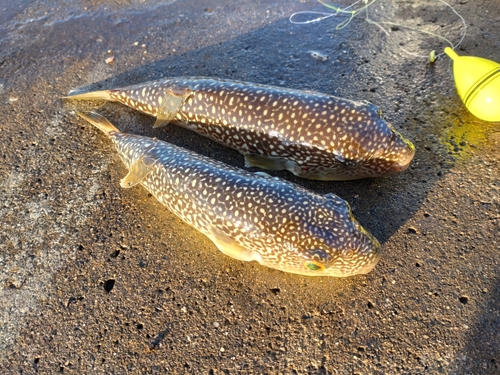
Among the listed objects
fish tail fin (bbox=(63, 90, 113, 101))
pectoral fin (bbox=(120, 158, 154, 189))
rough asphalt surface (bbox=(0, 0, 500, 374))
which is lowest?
rough asphalt surface (bbox=(0, 0, 500, 374))

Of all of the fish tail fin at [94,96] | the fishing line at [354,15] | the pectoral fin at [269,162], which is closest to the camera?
the pectoral fin at [269,162]

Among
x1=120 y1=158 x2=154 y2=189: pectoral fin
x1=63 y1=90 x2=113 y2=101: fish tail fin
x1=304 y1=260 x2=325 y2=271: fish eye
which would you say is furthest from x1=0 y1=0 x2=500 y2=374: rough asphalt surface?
x1=304 y1=260 x2=325 y2=271: fish eye

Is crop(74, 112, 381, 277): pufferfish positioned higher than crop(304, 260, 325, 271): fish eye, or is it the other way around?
crop(74, 112, 381, 277): pufferfish

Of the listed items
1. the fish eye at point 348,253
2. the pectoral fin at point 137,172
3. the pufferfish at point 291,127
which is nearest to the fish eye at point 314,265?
the fish eye at point 348,253

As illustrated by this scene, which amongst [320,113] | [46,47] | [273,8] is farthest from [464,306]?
[46,47]

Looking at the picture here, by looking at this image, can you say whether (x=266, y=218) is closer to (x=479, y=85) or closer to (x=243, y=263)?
(x=243, y=263)

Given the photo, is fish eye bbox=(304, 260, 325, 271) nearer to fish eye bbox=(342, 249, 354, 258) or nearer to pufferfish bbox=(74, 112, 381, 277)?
pufferfish bbox=(74, 112, 381, 277)

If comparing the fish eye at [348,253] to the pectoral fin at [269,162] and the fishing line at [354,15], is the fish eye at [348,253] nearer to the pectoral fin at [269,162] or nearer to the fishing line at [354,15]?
the pectoral fin at [269,162]

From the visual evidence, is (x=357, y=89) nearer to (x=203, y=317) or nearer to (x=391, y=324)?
(x=391, y=324)
